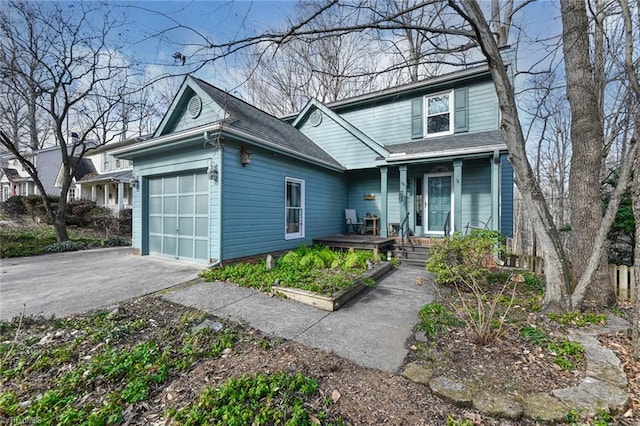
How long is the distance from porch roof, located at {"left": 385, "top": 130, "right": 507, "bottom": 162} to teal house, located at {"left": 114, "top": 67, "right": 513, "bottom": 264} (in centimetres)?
4

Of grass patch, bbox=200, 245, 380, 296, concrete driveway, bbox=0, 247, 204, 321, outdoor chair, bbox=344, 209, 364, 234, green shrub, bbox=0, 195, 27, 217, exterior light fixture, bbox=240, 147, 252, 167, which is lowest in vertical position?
concrete driveway, bbox=0, 247, 204, 321

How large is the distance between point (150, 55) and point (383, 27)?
3.37 metres

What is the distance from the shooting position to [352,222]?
34.6 feet

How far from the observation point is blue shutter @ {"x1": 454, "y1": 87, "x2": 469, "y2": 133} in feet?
30.0

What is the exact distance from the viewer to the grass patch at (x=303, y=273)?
16.0 ft

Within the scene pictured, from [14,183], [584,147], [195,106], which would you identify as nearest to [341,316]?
[584,147]

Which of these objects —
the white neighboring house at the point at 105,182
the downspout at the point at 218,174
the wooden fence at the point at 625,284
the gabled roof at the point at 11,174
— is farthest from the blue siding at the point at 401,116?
the gabled roof at the point at 11,174

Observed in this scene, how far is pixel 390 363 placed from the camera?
2.78m

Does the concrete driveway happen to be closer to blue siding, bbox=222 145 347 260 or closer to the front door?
blue siding, bbox=222 145 347 260

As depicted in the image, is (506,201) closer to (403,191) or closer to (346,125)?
(403,191)

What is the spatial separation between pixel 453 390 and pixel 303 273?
11.8 ft

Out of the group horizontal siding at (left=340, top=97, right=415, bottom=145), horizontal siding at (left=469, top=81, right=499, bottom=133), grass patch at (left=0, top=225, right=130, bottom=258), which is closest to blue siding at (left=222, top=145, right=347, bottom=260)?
horizontal siding at (left=340, top=97, right=415, bottom=145)

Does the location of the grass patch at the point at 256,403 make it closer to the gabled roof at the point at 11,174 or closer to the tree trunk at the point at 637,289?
the tree trunk at the point at 637,289

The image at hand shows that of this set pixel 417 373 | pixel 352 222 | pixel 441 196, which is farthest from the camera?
pixel 352 222
